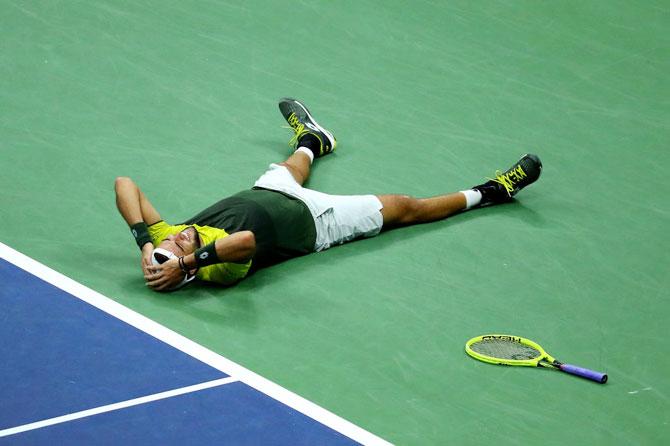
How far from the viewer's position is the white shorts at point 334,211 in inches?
335

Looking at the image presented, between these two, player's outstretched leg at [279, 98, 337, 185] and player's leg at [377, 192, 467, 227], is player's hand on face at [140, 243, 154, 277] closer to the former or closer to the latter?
player's outstretched leg at [279, 98, 337, 185]

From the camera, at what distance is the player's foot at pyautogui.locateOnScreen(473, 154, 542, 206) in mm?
9484

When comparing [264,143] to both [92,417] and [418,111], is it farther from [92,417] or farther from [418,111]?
[92,417]

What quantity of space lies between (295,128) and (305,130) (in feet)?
0.42

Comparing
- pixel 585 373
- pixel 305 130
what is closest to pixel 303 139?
pixel 305 130

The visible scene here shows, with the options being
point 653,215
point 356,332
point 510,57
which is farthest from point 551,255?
point 510,57

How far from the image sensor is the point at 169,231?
7.95m

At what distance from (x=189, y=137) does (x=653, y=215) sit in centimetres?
378

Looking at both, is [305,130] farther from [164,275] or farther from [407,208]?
[164,275]

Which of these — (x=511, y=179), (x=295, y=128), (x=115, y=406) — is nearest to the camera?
(x=115, y=406)

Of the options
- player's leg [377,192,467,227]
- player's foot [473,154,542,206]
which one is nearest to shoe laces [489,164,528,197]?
player's foot [473,154,542,206]

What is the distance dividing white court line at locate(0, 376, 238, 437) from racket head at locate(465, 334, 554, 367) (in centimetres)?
157

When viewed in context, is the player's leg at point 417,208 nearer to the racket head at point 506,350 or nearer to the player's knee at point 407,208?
the player's knee at point 407,208

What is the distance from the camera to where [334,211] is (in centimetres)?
858
